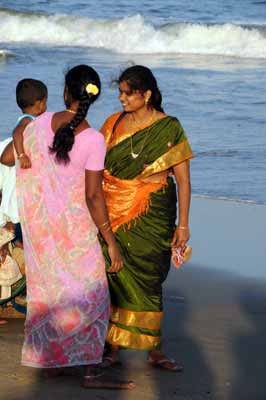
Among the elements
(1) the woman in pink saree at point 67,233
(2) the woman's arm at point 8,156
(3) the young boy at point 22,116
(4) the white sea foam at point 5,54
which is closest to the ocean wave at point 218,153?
(3) the young boy at point 22,116

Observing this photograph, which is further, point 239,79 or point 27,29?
point 27,29

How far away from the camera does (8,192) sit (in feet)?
18.0

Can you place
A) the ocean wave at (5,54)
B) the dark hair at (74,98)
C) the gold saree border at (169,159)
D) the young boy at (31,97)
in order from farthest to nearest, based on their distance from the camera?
the ocean wave at (5,54) < the young boy at (31,97) < the gold saree border at (169,159) < the dark hair at (74,98)

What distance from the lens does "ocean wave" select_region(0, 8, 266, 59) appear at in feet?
73.9

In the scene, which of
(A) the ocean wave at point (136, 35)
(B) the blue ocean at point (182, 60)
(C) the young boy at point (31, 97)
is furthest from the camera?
(A) the ocean wave at point (136, 35)

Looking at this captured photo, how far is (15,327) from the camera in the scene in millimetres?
5750

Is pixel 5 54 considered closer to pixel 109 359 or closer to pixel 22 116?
pixel 22 116

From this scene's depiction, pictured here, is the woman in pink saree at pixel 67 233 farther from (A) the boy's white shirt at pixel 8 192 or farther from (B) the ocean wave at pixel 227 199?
(B) the ocean wave at pixel 227 199

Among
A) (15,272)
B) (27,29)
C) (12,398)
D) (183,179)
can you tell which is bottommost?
(12,398)

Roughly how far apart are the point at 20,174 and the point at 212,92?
10629 mm

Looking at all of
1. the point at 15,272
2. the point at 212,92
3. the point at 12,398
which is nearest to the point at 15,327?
the point at 15,272

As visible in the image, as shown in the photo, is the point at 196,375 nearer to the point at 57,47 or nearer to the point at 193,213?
the point at 193,213

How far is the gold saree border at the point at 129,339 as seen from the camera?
203 inches

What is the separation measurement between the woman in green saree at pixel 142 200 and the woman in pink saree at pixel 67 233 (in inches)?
9.3
